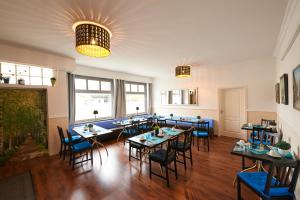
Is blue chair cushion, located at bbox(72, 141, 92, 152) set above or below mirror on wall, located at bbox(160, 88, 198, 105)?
below

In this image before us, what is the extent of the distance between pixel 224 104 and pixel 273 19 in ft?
12.0

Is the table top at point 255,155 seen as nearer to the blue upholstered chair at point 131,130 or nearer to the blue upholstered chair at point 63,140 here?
the blue upholstered chair at point 131,130

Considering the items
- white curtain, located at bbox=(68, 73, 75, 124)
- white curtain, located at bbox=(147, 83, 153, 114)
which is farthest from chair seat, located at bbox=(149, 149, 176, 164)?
white curtain, located at bbox=(147, 83, 153, 114)

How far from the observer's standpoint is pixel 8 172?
285 cm

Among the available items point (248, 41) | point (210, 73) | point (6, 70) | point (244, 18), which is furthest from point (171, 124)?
point (6, 70)

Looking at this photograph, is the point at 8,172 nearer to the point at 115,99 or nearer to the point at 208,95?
the point at 115,99

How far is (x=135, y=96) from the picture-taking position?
7.08 meters

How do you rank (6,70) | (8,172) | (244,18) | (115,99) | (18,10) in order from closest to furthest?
1. (18,10)
2. (244,18)
3. (8,172)
4. (6,70)
5. (115,99)

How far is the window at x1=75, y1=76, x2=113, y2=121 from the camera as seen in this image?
4914 mm

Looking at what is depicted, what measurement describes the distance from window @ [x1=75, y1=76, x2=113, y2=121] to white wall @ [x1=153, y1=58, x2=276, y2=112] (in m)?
3.48

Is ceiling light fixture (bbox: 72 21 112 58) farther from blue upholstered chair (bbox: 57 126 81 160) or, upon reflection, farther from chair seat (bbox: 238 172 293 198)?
chair seat (bbox: 238 172 293 198)

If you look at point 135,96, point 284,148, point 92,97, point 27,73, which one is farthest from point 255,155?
point 135,96

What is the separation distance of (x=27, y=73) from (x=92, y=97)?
2077 millimetres

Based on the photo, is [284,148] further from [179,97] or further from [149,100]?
[149,100]
